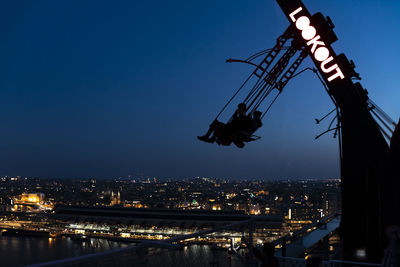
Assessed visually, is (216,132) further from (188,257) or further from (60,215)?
(60,215)

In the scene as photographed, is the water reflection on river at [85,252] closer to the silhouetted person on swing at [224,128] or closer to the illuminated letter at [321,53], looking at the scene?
the silhouetted person on swing at [224,128]

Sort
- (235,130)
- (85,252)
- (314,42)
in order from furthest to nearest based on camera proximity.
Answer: (85,252) < (314,42) < (235,130)

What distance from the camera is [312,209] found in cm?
2858

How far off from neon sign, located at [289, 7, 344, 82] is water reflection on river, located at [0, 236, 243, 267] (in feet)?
7.40

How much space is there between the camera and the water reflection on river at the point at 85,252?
2559 mm

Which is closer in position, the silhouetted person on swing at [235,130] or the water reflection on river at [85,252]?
the water reflection on river at [85,252]

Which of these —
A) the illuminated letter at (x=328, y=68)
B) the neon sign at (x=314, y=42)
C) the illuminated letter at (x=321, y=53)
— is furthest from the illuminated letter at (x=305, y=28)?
the illuminated letter at (x=328, y=68)

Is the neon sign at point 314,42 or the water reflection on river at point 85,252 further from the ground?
the neon sign at point 314,42

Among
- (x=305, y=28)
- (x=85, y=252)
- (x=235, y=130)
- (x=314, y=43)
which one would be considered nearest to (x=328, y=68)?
(x=314, y=43)

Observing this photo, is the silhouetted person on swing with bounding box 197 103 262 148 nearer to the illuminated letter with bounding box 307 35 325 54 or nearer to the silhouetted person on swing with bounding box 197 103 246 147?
the silhouetted person on swing with bounding box 197 103 246 147

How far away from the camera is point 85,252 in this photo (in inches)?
863

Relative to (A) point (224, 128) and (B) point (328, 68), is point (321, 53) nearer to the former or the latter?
(B) point (328, 68)

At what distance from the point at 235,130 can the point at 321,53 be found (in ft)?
4.27

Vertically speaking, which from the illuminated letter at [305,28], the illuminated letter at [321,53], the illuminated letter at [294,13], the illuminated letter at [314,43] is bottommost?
the illuminated letter at [321,53]
